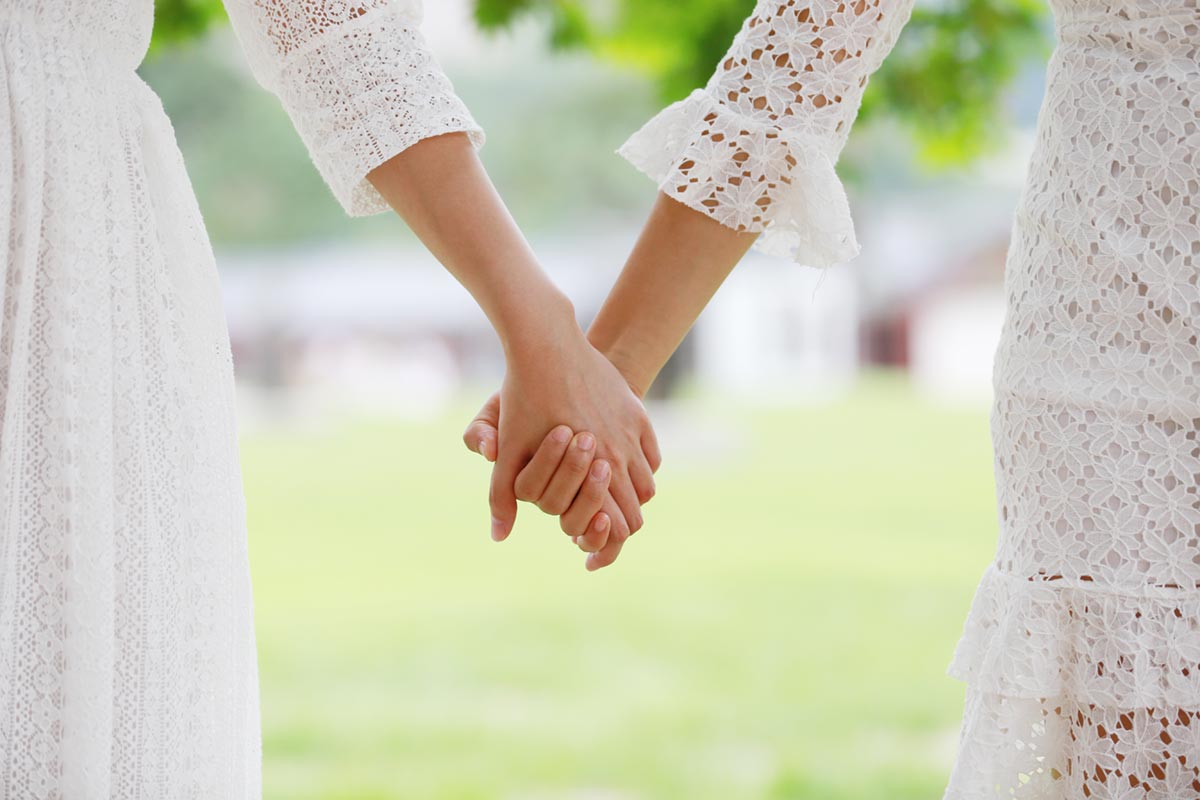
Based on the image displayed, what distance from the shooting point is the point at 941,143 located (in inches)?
184

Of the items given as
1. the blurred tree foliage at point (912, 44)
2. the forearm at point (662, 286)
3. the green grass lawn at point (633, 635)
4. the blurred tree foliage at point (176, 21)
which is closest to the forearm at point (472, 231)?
the forearm at point (662, 286)

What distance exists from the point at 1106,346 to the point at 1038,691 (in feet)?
1.16

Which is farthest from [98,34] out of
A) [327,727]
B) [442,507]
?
[442,507]

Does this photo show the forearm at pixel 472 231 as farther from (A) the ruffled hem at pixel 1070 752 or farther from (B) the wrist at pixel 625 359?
(A) the ruffled hem at pixel 1070 752

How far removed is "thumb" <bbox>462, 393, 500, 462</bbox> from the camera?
6.28 feet

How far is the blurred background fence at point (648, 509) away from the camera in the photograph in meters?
4.76

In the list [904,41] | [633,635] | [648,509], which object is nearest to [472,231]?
[904,41]

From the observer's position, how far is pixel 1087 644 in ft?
4.59

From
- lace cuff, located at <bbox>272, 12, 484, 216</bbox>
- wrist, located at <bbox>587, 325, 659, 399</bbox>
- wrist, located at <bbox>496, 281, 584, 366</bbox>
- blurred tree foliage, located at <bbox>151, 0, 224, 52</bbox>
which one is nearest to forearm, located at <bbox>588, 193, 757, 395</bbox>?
wrist, located at <bbox>587, 325, 659, 399</bbox>

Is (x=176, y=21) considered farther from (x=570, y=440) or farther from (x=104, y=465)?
(x=104, y=465)

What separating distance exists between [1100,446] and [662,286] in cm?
64

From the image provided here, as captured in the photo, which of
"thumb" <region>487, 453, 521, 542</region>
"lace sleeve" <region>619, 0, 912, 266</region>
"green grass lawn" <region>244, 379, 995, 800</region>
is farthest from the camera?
"green grass lawn" <region>244, 379, 995, 800</region>

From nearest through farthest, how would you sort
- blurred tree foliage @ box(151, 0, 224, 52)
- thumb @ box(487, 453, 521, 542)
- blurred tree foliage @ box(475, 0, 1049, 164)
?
thumb @ box(487, 453, 521, 542) < blurred tree foliage @ box(475, 0, 1049, 164) < blurred tree foliage @ box(151, 0, 224, 52)

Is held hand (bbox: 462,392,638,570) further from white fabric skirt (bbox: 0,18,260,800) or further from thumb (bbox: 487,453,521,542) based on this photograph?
white fabric skirt (bbox: 0,18,260,800)
